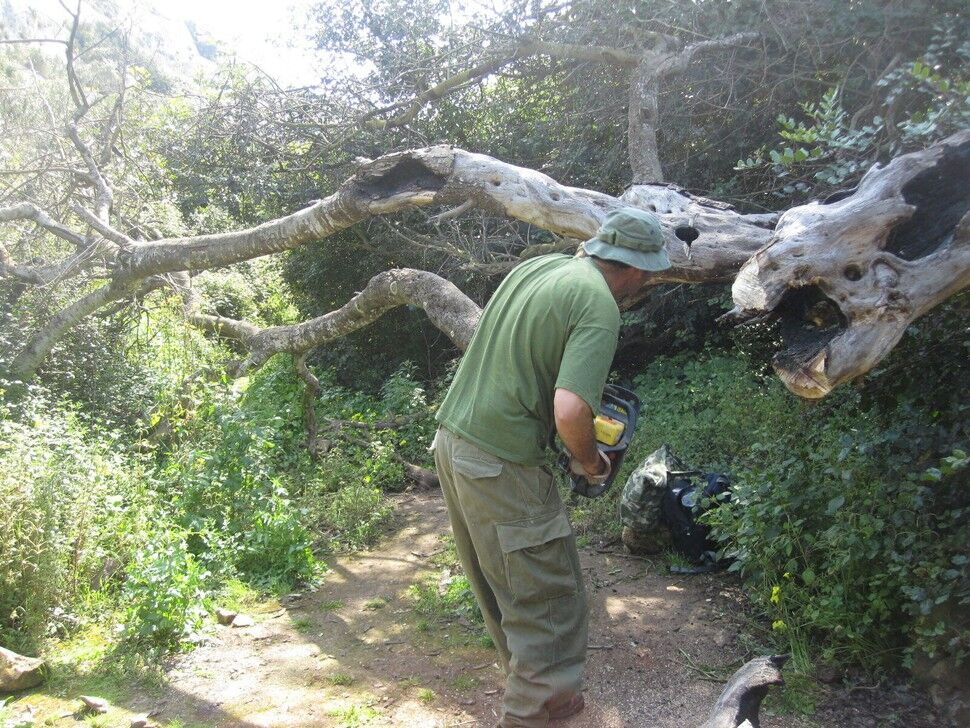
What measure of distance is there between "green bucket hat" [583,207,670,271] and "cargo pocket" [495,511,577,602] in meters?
0.97

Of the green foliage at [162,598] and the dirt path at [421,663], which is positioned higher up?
the green foliage at [162,598]

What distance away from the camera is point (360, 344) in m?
11.3

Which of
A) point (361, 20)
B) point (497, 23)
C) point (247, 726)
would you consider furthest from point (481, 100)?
point (247, 726)

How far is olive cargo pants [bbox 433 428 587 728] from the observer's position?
2.74 meters

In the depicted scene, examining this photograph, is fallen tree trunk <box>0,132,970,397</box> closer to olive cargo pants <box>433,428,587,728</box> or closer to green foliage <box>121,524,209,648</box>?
olive cargo pants <box>433,428,587,728</box>

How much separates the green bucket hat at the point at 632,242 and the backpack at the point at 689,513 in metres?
2.31

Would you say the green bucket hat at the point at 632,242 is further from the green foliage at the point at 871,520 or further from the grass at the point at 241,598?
the grass at the point at 241,598

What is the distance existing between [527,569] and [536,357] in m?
0.76

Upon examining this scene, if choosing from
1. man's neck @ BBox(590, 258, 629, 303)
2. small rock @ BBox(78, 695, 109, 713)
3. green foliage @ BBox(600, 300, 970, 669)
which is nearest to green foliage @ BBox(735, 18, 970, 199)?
green foliage @ BBox(600, 300, 970, 669)

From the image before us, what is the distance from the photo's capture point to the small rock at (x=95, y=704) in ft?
11.8

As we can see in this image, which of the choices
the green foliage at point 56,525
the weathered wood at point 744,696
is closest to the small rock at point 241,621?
the green foliage at point 56,525

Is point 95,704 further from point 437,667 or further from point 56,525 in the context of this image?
point 437,667

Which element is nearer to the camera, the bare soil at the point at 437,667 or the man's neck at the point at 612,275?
the man's neck at the point at 612,275

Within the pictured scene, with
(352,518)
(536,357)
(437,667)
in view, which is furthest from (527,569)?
(352,518)
